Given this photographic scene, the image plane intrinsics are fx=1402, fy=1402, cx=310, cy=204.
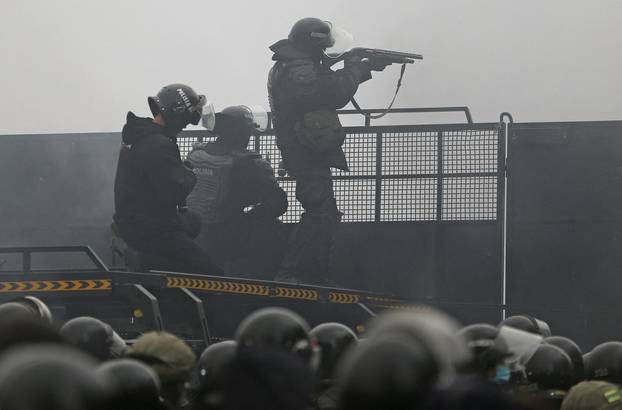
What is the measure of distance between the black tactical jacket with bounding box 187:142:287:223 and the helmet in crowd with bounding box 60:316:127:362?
3.80 meters

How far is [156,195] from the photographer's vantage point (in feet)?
30.1

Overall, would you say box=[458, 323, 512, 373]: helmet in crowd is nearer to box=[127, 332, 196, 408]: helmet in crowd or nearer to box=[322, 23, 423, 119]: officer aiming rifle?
box=[127, 332, 196, 408]: helmet in crowd

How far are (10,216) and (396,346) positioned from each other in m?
8.79

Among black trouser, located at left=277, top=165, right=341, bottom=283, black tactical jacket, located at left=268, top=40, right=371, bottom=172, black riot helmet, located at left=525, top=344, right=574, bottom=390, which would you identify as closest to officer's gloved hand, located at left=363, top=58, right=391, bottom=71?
black tactical jacket, located at left=268, top=40, right=371, bottom=172

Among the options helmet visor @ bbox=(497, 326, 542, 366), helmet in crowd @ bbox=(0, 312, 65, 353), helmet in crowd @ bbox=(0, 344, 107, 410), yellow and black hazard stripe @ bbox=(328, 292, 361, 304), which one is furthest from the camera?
yellow and black hazard stripe @ bbox=(328, 292, 361, 304)

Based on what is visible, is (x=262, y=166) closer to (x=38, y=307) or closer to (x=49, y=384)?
(x=38, y=307)

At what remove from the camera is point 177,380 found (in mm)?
4430

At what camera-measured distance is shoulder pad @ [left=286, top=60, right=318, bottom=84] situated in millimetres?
10219

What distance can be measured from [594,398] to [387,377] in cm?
235

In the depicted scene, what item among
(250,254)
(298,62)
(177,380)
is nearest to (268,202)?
(250,254)

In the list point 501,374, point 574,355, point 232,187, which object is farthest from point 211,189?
point 501,374

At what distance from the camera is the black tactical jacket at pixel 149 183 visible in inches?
358

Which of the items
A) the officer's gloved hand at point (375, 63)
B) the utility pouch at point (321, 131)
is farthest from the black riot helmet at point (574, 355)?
the officer's gloved hand at point (375, 63)

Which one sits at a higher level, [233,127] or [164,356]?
[233,127]
